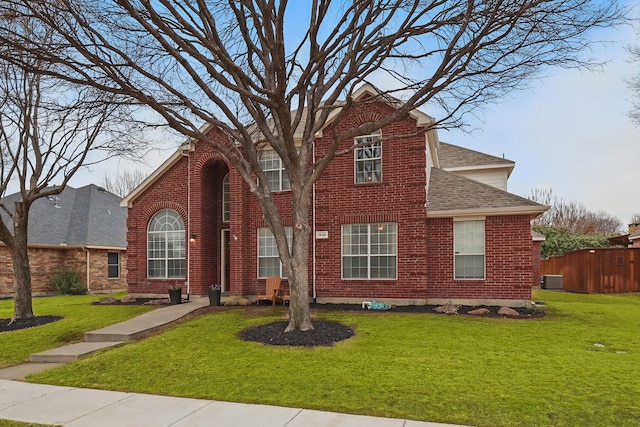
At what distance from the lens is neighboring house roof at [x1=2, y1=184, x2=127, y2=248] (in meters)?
22.5

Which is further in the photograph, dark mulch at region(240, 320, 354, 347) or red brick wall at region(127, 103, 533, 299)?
red brick wall at region(127, 103, 533, 299)

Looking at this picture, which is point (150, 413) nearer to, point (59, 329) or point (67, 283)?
point (59, 329)

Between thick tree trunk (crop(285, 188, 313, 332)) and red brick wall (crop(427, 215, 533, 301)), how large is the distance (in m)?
5.51

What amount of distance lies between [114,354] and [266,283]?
6.57 m

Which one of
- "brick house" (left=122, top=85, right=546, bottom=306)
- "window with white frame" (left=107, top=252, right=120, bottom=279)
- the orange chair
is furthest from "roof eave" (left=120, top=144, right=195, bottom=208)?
"window with white frame" (left=107, top=252, right=120, bottom=279)

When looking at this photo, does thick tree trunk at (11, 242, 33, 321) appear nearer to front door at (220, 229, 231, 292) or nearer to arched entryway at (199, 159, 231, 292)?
arched entryway at (199, 159, 231, 292)

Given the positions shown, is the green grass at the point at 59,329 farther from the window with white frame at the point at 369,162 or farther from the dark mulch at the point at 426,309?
the window with white frame at the point at 369,162

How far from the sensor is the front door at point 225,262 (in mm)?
16750

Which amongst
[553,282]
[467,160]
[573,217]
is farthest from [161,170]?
[573,217]

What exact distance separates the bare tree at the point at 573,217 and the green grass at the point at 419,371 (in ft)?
143

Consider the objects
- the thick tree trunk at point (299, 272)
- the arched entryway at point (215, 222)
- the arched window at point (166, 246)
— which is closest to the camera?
the thick tree trunk at point (299, 272)

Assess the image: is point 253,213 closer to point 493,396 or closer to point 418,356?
point 418,356

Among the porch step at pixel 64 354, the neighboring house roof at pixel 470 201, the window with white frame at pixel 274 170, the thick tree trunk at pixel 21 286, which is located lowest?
the porch step at pixel 64 354

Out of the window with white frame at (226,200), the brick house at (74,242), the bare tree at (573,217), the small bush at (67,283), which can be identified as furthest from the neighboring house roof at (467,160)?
the bare tree at (573,217)
